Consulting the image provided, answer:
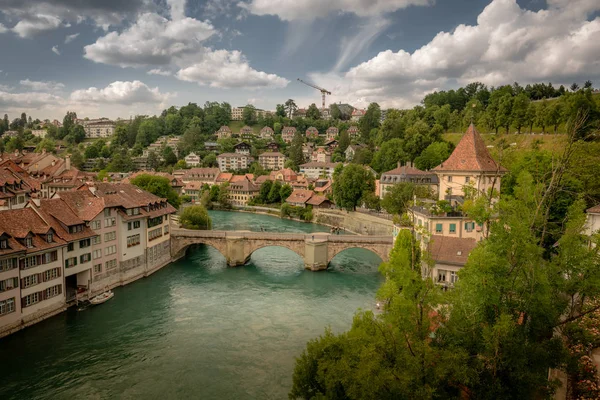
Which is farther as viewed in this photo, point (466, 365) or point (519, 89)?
point (519, 89)

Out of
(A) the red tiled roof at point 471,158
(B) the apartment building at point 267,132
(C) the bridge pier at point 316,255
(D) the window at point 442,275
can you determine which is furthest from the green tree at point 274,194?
(B) the apartment building at point 267,132

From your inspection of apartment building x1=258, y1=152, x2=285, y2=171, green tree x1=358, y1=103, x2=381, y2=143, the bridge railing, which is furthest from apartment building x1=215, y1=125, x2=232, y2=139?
the bridge railing

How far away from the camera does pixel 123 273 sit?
113 ft

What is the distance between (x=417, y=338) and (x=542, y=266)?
13.5 ft

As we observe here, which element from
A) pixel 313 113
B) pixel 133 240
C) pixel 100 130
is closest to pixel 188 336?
pixel 133 240

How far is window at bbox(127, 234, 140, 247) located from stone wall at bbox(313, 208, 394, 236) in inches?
1133

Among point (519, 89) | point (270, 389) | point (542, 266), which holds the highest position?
point (519, 89)

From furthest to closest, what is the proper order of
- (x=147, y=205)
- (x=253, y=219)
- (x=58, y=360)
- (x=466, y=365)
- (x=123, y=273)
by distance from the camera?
(x=253, y=219)
(x=147, y=205)
(x=123, y=273)
(x=58, y=360)
(x=466, y=365)

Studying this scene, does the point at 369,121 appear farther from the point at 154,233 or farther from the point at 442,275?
the point at 442,275

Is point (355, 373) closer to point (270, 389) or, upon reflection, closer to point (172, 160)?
point (270, 389)

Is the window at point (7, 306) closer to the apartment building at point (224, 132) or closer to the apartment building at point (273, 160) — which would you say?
the apartment building at point (273, 160)

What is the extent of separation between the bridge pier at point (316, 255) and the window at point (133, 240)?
15.3 metres

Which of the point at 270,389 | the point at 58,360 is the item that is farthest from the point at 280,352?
the point at 58,360

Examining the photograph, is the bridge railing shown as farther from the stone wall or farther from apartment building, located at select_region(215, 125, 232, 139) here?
apartment building, located at select_region(215, 125, 232, 139)
